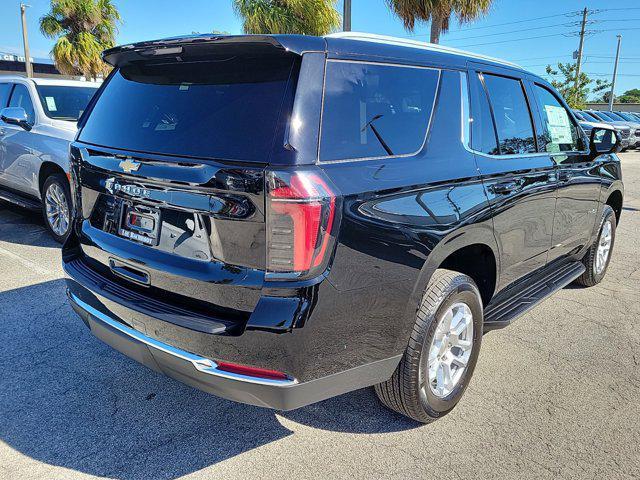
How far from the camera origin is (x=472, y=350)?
298cm

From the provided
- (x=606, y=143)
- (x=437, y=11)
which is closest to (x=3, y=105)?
(x=606, y=143)

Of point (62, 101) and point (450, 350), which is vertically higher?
point (62, 101)

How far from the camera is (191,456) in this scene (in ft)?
8.27

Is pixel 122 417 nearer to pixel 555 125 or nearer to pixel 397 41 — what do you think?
pixel 397 41

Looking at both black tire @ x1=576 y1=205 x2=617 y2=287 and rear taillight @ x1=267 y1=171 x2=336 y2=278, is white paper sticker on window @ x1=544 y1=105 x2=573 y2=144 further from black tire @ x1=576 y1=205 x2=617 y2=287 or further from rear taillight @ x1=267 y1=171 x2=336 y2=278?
rear taillight @ x1=267 y1=171 x2=336 y2=278

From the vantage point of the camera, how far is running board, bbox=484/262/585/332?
3.21 meters

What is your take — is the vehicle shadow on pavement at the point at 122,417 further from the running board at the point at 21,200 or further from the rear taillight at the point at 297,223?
the running board at the point at 21,200

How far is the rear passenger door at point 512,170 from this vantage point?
3.04 meters

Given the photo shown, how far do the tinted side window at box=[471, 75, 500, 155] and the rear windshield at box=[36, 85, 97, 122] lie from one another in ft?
16.6

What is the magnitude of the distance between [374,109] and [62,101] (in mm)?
5580

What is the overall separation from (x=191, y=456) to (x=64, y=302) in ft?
7.91

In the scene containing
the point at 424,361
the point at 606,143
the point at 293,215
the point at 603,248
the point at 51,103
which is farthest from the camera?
the point at 51,103

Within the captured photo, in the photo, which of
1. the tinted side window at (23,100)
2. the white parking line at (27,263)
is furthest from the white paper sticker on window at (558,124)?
the tinted side window at (23,100)

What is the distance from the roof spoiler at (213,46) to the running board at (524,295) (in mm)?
1983
